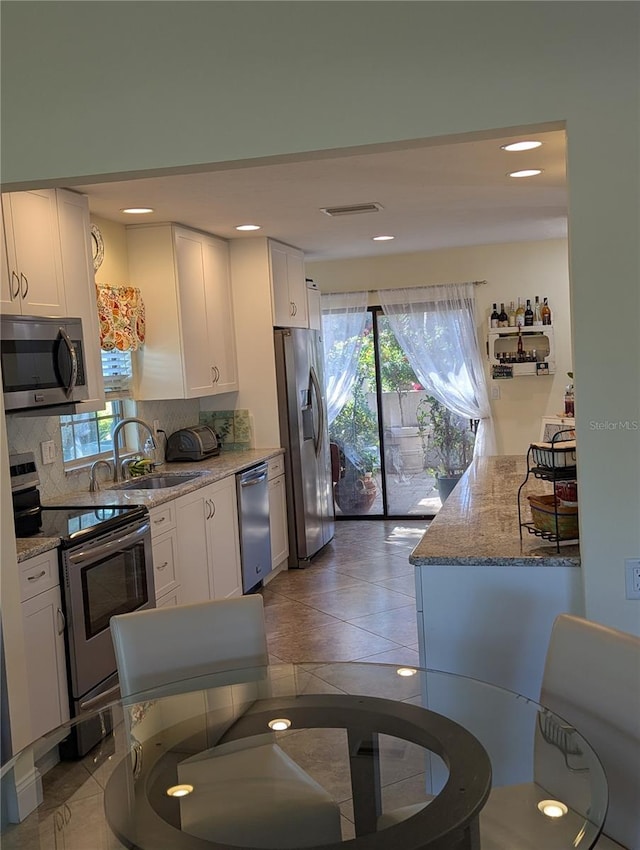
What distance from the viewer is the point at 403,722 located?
6.35ft

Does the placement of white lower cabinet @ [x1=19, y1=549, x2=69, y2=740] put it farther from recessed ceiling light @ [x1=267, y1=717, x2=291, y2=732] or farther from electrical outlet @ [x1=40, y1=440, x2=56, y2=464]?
recessed ceiling light @ [x1=267, y1=717, x2=291, y2=732]

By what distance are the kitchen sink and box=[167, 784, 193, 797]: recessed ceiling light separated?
2914 mm

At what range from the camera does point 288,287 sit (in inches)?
244

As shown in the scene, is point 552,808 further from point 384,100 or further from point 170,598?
point 170,598

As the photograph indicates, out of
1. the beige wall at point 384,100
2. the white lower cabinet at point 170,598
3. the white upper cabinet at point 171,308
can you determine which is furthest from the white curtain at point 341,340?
the beige wall at point 384,100

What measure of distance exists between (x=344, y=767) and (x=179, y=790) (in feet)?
1.21

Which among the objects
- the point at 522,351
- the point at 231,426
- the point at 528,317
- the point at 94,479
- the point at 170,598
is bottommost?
the point at 170,598

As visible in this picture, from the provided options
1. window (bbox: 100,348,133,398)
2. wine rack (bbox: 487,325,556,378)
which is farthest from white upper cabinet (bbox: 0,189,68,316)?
wine rack (bbox: 487,325,556,378)

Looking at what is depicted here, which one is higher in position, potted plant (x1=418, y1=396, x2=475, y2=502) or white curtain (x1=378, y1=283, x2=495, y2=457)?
white curtain (x1=378, y1=283, x2=495, y2=457)

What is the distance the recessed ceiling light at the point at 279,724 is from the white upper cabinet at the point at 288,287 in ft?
13.5

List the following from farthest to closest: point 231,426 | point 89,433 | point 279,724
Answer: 1. point 231,426
2. point 89,433
3. point 279,724

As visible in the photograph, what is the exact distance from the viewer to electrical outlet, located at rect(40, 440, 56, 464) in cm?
402

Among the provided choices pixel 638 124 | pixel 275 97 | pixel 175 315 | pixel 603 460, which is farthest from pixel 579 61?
pixel 175 315

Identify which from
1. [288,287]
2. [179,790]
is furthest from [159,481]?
[179,790]
